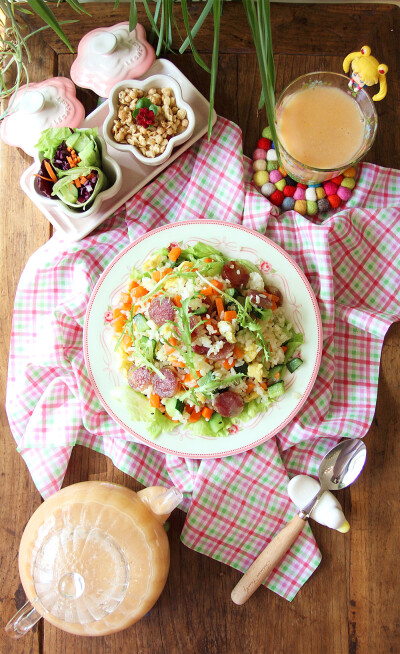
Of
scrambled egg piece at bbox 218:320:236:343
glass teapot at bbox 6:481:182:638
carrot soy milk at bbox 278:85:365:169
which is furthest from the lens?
carrot soy milk at bbox 278:85:365:169

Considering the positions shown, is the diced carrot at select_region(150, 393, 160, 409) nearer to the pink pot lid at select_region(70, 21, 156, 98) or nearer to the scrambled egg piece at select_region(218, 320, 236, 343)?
the scrambled egg piece at select_region(218, 320, 236, 343)

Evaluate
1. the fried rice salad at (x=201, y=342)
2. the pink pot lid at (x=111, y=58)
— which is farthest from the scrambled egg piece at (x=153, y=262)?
the pink pot lid at (x=111, y=58)

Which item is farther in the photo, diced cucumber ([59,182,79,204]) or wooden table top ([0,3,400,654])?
wooden table top ([0,3,400,654])

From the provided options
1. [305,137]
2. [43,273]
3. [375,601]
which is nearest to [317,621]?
[375,601]

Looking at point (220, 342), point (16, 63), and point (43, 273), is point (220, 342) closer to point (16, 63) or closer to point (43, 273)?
point (43, 273)

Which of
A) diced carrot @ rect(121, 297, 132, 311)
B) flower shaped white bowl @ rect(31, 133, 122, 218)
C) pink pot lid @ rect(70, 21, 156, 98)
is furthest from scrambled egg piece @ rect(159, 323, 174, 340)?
pink pot lid @ rect(70, 21, 156, 98)

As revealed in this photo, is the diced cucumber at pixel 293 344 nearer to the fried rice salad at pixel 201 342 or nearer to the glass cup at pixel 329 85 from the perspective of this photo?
the fried rice salad at pixel 201 342

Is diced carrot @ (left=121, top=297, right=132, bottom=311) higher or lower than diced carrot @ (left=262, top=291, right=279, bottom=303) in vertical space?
lower
